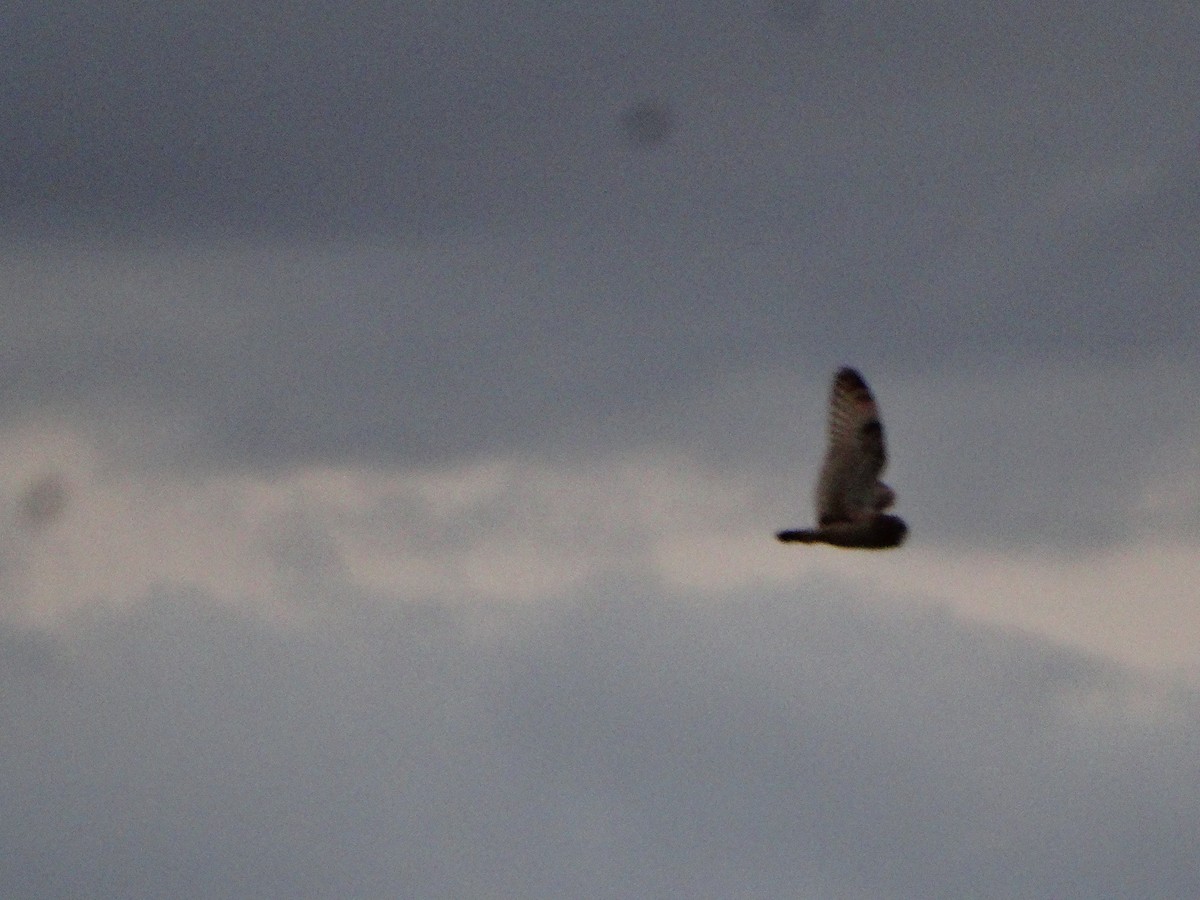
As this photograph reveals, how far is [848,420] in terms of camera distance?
41.6m

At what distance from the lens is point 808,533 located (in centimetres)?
3956

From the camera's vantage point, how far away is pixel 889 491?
4072 cm

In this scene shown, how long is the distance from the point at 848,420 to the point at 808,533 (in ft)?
9.29

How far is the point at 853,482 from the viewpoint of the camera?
40.7 meters

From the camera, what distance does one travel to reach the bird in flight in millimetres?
39781

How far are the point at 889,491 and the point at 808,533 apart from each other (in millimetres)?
1923

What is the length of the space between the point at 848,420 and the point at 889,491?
5.11 ft

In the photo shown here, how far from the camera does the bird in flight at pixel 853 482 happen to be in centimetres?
3978
